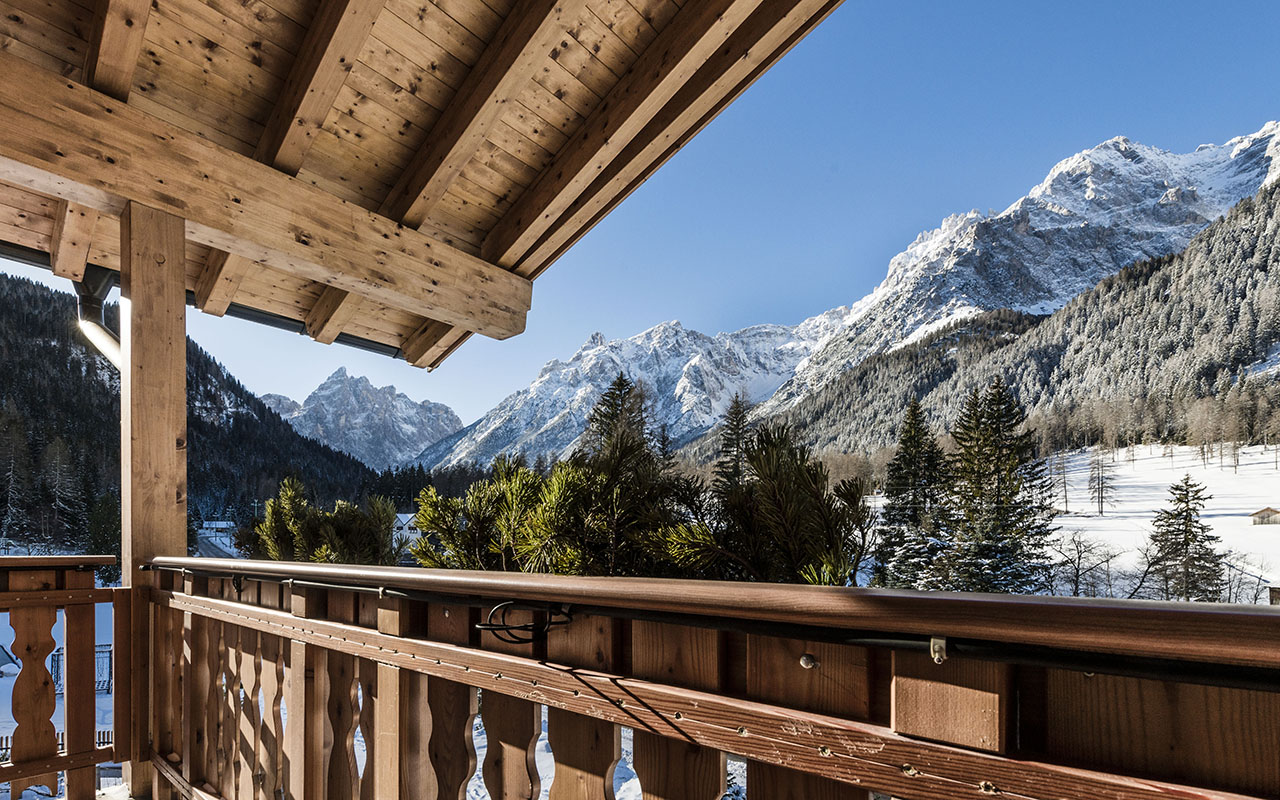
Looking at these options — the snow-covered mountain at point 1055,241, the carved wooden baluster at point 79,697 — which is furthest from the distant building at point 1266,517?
the carved wooden baluster at point 79,697

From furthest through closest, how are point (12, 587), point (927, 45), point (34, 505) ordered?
point (34, 505) < point (927, 45) < point (12, 587)

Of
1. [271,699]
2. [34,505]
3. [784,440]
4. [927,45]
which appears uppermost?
[927,45]

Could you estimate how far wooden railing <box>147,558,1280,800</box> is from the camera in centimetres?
32

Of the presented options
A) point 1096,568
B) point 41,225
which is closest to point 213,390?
point 41,225

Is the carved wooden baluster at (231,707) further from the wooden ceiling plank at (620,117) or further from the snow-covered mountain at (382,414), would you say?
the snow-covered mountain at (382,414)

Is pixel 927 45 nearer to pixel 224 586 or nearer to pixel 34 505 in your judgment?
pixel 224 586

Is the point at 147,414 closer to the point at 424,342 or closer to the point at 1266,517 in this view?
the point at 424,342

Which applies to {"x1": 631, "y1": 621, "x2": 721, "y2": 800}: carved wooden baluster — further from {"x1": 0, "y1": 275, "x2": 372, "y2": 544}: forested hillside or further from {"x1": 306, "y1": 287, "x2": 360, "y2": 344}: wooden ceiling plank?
{"x1": 0, "y1": 275, "x2": 372, "y2": 544}: forested hillside

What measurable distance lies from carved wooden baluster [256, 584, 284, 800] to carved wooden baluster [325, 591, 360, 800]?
18 cm

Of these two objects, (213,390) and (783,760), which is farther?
(213,390)

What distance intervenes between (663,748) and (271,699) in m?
0.96

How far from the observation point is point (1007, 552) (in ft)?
11.5

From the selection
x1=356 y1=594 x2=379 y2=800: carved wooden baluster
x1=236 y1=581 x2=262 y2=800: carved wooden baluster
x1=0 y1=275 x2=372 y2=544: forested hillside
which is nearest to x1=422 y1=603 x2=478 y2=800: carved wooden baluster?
x1=356 y1=594 x2=379 y2=800: carved wooden baluster

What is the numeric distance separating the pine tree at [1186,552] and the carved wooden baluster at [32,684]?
16.1 feet
